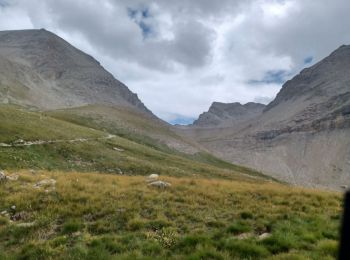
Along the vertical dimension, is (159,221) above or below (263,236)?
below

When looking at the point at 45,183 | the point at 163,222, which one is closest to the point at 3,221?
the point at 45,183

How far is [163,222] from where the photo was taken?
15242mm

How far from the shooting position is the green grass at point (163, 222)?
12273 mm

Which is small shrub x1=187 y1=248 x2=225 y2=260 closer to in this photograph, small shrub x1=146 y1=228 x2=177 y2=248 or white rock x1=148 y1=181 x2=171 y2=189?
small shrub x1=146 y1=228 x2=177 y2=248

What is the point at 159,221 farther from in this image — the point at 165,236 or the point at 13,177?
the point at 13,177

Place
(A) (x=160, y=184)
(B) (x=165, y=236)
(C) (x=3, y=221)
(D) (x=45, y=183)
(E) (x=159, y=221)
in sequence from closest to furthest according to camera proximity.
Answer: (B) (x=165, y=236)
(E) (x=159, y=221)
(C) (x=3, y=221)
(D) (x=45, y=183)
(A) (x=160, y=184)

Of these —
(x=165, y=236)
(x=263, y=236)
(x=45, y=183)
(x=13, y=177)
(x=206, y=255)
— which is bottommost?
(x=13, y=177)

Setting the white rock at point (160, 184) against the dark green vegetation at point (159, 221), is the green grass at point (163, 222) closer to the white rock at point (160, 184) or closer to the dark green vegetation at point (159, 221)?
the dark green vegetation at point (159, 221)

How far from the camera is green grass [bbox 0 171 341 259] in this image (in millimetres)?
12273

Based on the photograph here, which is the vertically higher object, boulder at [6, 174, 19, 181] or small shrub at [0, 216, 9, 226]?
boulder at [6, 174, 19, 181]

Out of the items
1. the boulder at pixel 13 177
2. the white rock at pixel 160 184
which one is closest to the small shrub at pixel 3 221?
the boulder at pixel 13 177

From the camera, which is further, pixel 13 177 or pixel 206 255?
pixel 13 177

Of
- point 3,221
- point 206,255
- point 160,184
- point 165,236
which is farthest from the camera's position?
point 160,184

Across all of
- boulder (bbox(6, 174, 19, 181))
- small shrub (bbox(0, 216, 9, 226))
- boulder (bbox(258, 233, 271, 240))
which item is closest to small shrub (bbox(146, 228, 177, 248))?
boulder (bbox(258, 233, 271, 240))
